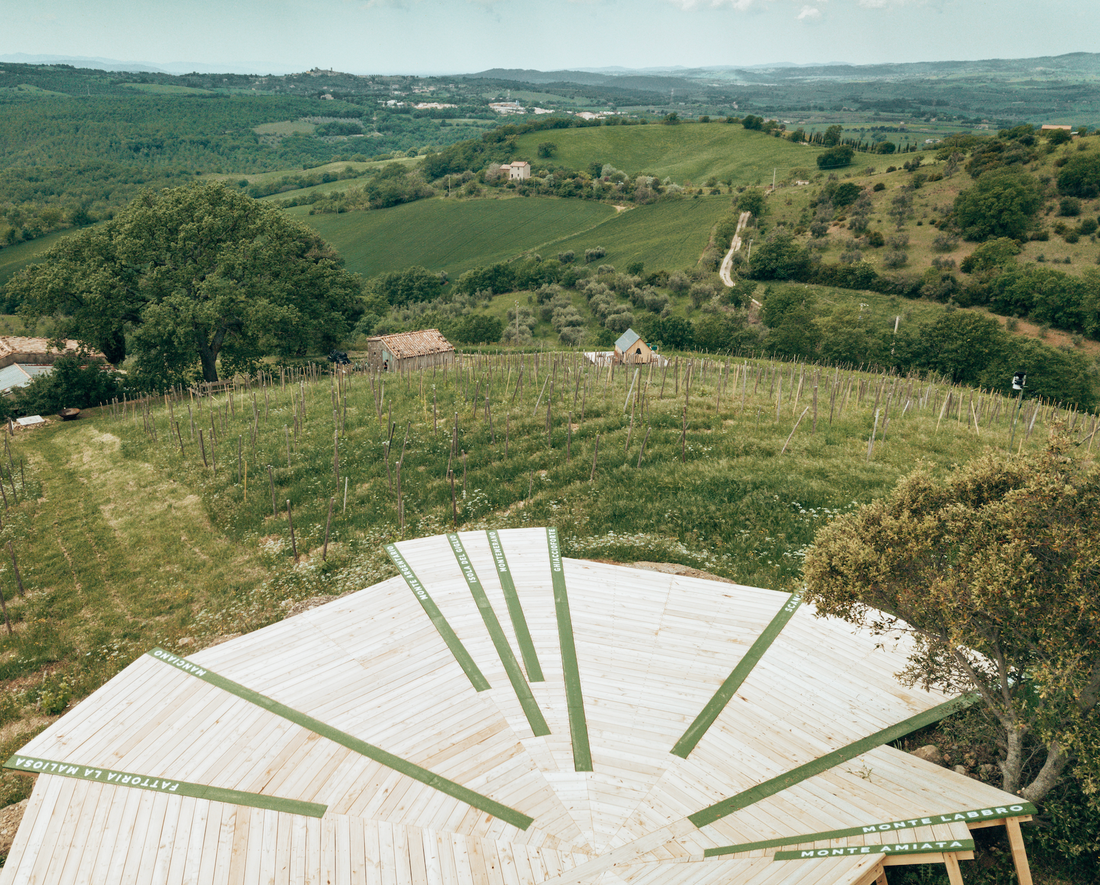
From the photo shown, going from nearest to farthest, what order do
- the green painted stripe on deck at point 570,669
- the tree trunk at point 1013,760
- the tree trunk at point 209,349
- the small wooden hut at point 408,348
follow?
1. the tree trunk at point 1013,760
2. the green painted stripe on deck at point 570,669
3. the tree trunk at point 209,349
4. the small wooden hut at point 408,348

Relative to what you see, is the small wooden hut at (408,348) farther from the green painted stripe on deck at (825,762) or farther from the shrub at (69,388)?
the green painted stripe on deck at (825,762)

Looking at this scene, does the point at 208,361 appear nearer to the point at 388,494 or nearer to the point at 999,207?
the point at 388,494

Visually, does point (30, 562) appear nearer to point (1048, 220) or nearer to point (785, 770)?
point (785, 770)

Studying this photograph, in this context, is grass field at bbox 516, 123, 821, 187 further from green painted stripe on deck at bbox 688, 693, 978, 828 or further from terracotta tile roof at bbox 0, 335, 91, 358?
green painted stripe on deck at bbox 688, 693, 978, 828

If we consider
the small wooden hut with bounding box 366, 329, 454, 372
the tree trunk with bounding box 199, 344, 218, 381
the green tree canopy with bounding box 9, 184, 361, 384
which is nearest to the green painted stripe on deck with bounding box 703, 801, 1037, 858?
the green tree canopy with bounding box 9, 184, 361, 384

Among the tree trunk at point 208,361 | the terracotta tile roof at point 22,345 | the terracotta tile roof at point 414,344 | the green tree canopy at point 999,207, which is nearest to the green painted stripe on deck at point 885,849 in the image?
the tree trunk at point 208,361

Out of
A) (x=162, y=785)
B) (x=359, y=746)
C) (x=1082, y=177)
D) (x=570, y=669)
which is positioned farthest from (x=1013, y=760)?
(x=1082, y=177)
